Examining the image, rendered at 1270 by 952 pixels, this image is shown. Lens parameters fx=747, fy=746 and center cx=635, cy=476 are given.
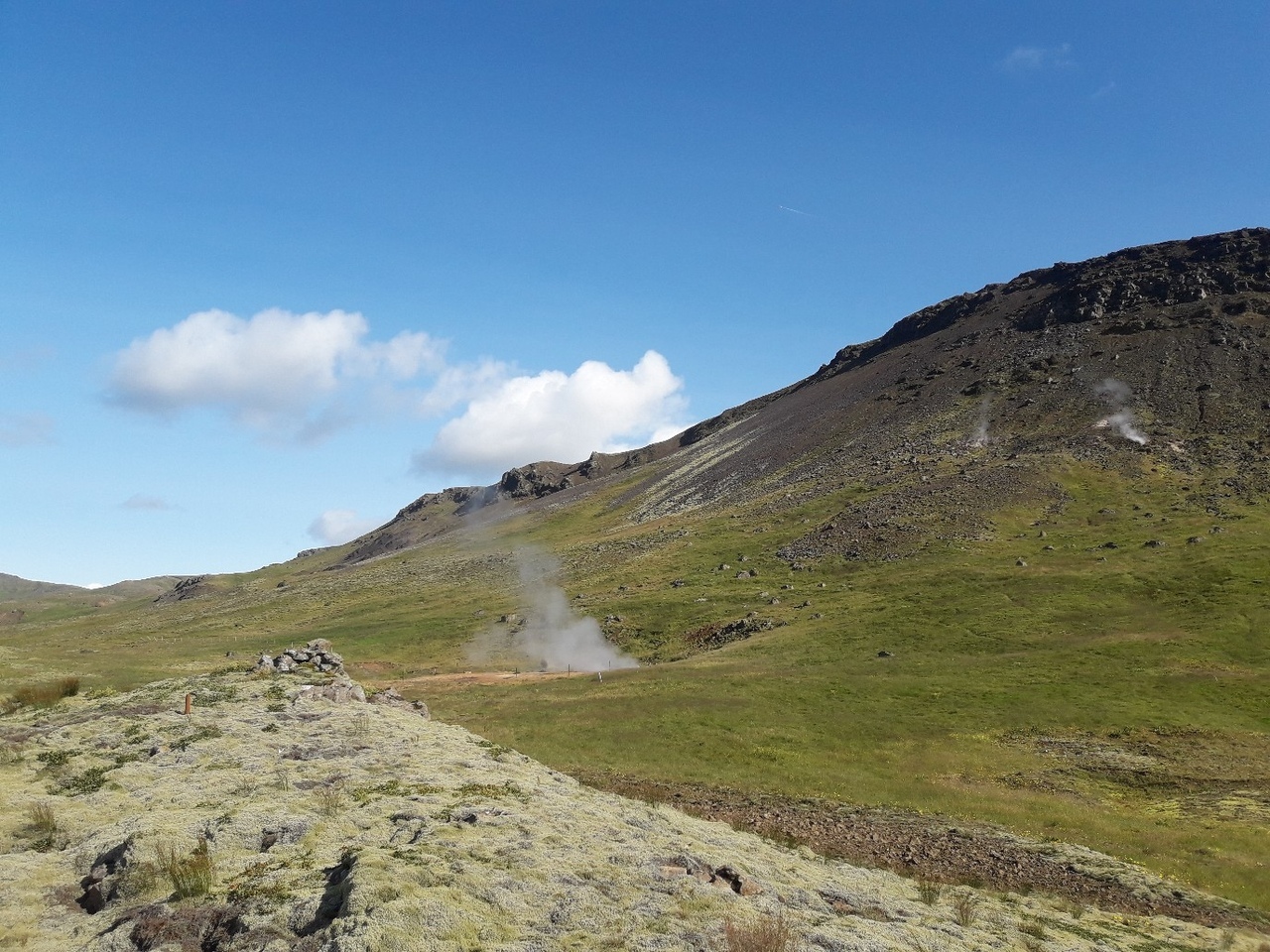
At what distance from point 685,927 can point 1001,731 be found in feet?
129

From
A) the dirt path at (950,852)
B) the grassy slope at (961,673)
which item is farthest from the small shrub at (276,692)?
the dirt path at (950,852)

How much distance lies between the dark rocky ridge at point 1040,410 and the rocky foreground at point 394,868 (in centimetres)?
8452

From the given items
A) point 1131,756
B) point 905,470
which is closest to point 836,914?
point 1131,756

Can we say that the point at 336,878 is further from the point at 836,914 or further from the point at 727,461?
the point at 727,461

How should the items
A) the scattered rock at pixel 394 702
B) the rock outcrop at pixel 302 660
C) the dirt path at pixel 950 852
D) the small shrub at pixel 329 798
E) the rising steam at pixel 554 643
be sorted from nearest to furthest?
1. the small shrub at pixel 329 798
2. the dirt path at pixel 950 852
3. the scattered rock at pixel 394 702
4. the rock outcrop at pixel 302 660
5. the rising steam at pixel 554 643

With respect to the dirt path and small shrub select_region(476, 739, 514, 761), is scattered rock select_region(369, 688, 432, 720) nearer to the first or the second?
small shrub select_region(476, 739, 514, 761)

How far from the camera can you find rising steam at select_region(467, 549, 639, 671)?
84.1 metres

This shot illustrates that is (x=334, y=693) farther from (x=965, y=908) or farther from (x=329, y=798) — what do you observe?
(x=965, y=908)

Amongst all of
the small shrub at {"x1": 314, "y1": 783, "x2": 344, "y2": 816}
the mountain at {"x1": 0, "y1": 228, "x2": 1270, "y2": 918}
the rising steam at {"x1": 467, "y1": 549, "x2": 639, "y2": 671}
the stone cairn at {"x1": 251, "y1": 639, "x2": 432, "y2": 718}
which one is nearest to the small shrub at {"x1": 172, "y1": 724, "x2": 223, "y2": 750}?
the stone cairn at {"x1": 251, "y1": 639, "x2": 432, "y2": 718}

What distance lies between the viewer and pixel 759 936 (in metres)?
13.6

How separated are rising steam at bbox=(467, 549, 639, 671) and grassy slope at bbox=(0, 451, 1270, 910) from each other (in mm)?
3463

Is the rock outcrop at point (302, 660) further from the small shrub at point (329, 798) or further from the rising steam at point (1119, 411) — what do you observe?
the rising steam at point (1119, 411)

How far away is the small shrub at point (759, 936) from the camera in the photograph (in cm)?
1312

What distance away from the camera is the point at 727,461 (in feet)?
629
